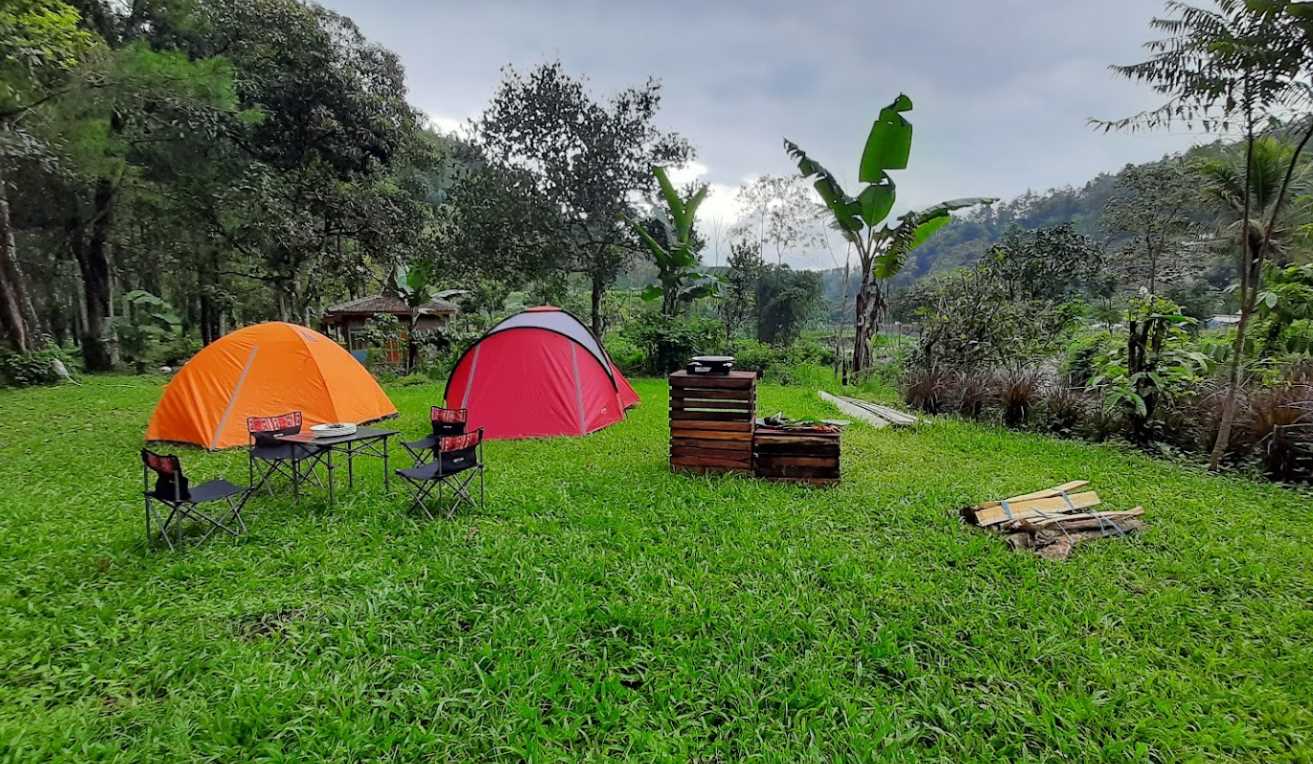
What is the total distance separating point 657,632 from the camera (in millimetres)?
2686

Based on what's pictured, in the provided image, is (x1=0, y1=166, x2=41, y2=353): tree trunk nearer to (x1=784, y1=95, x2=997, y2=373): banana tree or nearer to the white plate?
the white plate

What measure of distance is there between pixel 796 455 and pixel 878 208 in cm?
564

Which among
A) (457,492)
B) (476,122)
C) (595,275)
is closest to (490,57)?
(476,122)

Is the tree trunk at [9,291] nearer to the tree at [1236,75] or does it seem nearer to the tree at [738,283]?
the tree at [738,283]

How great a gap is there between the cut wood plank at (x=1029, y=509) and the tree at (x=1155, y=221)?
43.5 ft

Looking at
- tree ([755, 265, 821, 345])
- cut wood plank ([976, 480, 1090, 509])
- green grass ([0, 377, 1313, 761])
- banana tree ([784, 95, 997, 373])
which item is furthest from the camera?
tree ([755, 265, 821, 345])

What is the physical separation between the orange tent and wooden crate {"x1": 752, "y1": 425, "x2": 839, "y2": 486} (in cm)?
527

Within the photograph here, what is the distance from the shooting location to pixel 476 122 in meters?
12.4

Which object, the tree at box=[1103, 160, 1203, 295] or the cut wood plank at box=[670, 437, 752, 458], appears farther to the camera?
the tree at box=[1103, 160, 1203, 295]

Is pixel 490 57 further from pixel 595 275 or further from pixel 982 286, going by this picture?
pixel 982 286

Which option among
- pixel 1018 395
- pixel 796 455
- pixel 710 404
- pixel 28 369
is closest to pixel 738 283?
pixel 1018 395

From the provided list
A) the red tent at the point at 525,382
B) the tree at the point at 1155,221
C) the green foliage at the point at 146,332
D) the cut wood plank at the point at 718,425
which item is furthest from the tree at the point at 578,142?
the tree at the point at 1155,221

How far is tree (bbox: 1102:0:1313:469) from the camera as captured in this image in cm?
437

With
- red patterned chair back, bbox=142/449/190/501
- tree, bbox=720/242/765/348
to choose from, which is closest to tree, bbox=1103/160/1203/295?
tree, bbox=720/242/765/348
